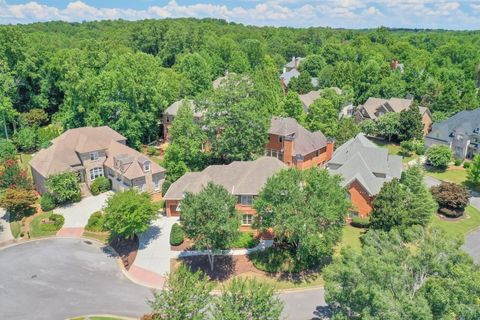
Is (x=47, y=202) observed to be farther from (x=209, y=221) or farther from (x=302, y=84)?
(x=302, y=84)

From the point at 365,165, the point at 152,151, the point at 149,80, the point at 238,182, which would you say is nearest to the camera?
the point at 238,182

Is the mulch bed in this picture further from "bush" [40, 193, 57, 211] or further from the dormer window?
"bush" [40, 193, 57, 211]

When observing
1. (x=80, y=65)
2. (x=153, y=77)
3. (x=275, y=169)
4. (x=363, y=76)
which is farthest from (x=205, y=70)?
(x=275, y=169)

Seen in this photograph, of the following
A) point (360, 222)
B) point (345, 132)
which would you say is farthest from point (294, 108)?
point (360, 222)

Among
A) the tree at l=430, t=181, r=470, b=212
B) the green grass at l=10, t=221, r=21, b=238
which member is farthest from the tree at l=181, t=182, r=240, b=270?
the tree at l=430, t=181, r=470, b=212

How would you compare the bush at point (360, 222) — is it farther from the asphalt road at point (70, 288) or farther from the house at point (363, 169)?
the asphalt road at point (70, 288)
